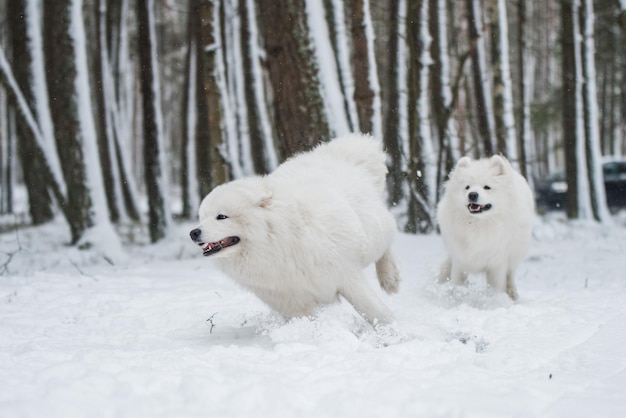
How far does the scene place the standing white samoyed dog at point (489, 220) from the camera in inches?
238

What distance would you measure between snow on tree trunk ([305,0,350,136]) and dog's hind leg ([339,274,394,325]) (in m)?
3.35

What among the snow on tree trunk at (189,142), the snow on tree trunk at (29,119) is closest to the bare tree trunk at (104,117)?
the snow on tree trunk at (189,142)

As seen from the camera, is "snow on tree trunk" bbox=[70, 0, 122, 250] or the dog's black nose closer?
the dog's black nose

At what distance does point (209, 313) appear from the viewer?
5.38 metres

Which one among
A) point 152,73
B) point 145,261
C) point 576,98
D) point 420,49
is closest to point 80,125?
point 145,261

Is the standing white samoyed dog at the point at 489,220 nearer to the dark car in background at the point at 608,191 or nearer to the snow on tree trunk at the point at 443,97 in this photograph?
the snow on tree trunk at the point at 443,97

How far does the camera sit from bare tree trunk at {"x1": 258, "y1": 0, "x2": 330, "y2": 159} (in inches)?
294

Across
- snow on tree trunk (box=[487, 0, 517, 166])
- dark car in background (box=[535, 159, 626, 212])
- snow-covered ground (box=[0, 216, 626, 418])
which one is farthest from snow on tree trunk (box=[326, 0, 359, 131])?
dark car in background (box=[535, 159, 626, 212])

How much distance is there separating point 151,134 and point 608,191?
46.0 ft

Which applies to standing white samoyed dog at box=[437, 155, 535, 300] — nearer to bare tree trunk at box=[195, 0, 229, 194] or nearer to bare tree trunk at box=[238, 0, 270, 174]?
bare tree trunk at box=[195, 0, 229, 194]

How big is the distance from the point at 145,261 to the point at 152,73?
4798mm

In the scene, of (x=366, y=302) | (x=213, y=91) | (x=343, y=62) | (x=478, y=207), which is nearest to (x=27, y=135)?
(x=213, y=91)

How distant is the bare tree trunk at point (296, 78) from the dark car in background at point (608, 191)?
41.8ft

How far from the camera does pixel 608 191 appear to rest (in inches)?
758
